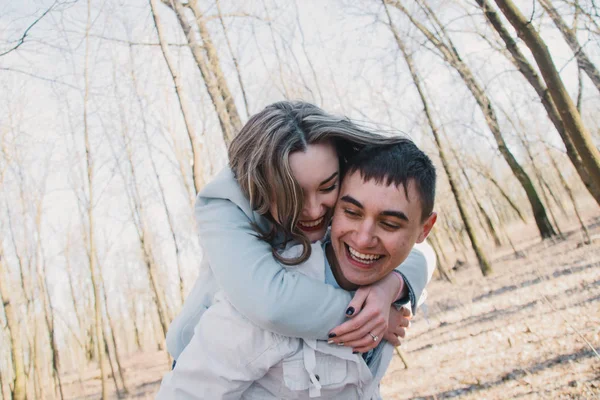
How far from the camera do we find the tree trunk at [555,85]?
3016mm

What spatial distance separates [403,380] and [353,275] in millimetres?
5546

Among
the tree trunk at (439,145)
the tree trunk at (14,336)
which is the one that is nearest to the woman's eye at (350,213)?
the tree trunk at (14,336)

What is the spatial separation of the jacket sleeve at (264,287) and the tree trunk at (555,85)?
2.35 m

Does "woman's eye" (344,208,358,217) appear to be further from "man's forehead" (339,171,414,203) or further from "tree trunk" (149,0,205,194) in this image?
"tree trunk" (149,0,205,194)

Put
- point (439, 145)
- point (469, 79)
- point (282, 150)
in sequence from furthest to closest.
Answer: point (439, 145), point (469, 79), point (282, 150)

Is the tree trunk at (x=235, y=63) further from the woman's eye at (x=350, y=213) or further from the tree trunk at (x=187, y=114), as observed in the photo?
the woman's eye at (x=350, y=213)

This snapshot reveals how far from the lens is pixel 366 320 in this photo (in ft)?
5.10

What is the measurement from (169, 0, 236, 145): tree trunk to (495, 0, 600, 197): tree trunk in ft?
10.5

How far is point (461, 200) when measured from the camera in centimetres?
1263

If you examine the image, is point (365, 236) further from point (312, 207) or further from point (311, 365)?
point (311, 365)

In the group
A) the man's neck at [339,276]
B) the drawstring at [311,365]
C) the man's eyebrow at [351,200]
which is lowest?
the drawstring at [311,365]

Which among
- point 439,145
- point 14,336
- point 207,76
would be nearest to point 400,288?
point 207,76

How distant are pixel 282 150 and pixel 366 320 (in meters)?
0.71

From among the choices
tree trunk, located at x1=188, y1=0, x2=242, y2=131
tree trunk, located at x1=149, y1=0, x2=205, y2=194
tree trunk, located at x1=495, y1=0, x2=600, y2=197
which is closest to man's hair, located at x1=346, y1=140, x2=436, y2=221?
tree trunk, located at x1=495, y1=0, x2=600, y2=197
